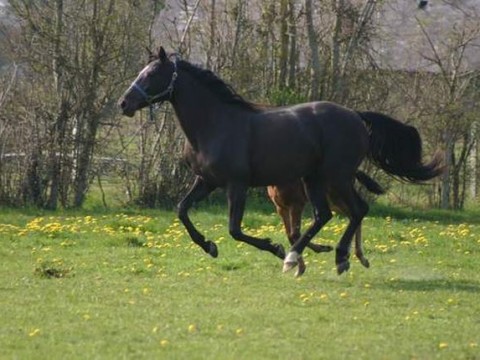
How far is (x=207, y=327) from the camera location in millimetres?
10047

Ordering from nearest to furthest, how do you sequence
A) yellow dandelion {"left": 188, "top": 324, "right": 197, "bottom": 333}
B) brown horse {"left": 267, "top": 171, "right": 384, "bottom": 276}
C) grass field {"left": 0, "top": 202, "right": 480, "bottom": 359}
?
1. grass field {"left": 0, "top": 202, "right": 480, "bottom": 359}
2. yellow dandelion {"left": 188, "top": 324, "right": 197, "bottom": 333}
3. brown horse {"left": 267, "top": 171, "right": 384, "bottom": 276}

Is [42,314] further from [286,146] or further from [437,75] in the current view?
[437,75]

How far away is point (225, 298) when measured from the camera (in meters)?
11.9

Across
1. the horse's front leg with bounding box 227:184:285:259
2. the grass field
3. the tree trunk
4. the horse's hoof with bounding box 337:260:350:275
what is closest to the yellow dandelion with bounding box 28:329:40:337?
the grass field

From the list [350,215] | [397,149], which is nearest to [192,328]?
[350,215]

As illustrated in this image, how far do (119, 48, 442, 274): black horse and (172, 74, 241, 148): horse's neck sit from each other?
0.04ft

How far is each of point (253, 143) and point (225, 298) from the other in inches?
92.0

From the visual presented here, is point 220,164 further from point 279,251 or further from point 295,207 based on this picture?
point 295,207

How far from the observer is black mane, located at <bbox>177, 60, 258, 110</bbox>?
45.3 ft

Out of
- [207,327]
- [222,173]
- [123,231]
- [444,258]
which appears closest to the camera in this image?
[207,327]

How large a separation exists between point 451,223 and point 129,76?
711 centimetres

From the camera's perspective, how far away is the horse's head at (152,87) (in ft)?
44.8

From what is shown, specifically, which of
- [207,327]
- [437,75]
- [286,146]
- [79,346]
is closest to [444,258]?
[286,146]

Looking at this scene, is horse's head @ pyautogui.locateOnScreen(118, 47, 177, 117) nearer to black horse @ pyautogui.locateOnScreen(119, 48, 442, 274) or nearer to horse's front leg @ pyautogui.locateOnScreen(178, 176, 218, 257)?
black horse @ pyautogui.locateOnScreen(119, 48, 442, 274)
